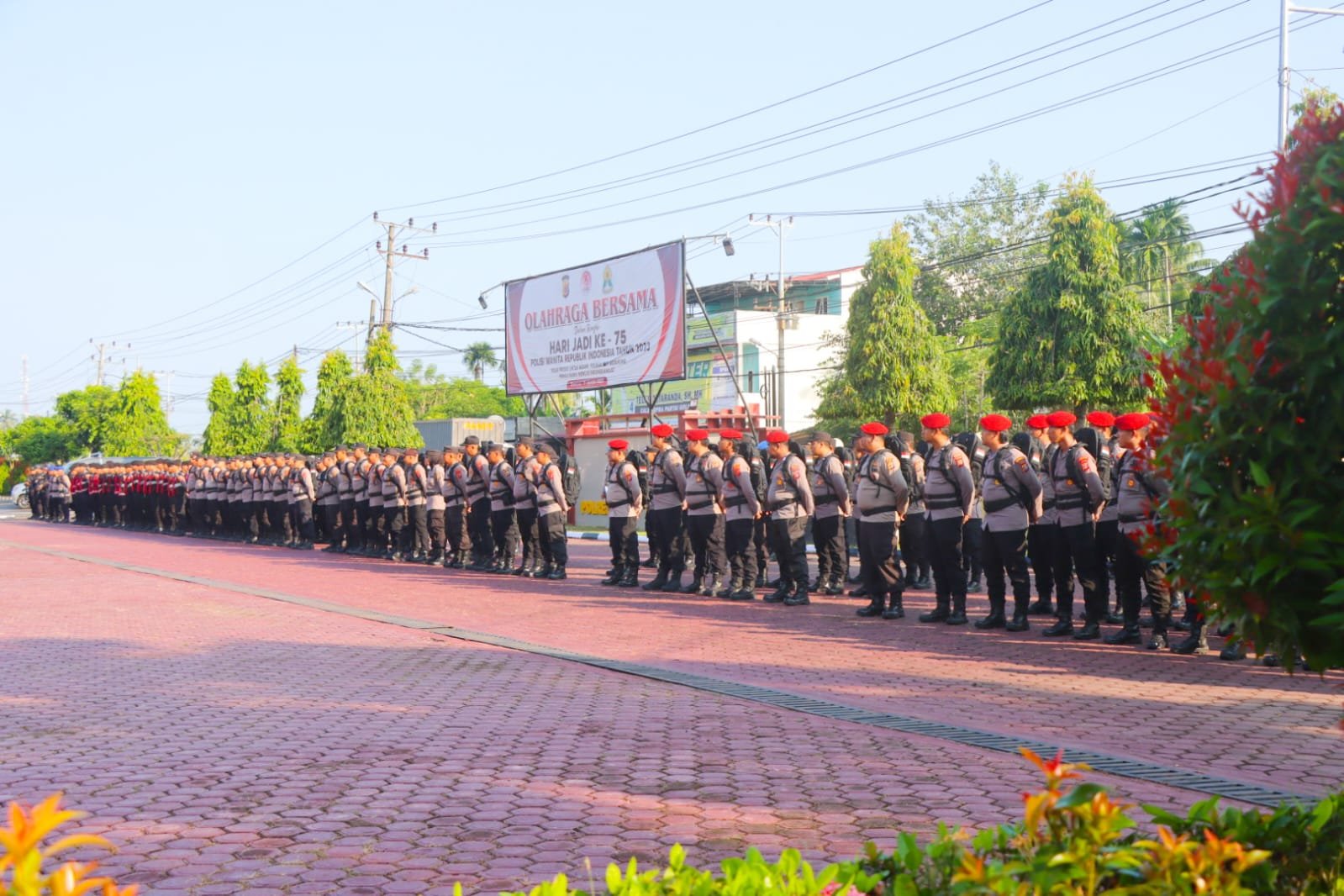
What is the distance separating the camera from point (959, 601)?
483 inches

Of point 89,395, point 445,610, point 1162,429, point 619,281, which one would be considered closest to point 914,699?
point 1162,429

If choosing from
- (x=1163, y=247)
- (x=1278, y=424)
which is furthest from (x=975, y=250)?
(x=1278, y=424)

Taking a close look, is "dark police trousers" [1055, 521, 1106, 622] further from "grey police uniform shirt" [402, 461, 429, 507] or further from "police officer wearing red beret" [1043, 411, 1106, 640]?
"grey police uniform shirt" [402, 461, 429, 507]

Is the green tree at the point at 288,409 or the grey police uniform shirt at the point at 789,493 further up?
the green tree at the point at 288,409

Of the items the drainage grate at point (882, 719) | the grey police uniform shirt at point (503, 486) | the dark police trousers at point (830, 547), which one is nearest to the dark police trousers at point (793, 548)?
the dark police trousers at point (830, 547)

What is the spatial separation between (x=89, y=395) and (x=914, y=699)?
239 feet

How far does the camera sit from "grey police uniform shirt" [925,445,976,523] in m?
12.4

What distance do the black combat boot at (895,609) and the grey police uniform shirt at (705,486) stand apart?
10.1 feet

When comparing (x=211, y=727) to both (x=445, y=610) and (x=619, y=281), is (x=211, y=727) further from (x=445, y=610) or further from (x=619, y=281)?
(x=619, y=281)

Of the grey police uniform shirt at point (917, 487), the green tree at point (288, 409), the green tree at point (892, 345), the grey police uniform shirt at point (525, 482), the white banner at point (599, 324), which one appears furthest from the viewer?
the green tree at point (288, 409)

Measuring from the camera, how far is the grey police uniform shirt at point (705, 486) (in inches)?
602

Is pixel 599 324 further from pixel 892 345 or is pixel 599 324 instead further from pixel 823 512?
pixel 823 512

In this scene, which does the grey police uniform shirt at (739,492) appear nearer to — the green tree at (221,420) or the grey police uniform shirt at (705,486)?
the grey police uniform shirt at (705,486)

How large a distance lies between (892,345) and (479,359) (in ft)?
228
